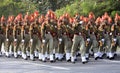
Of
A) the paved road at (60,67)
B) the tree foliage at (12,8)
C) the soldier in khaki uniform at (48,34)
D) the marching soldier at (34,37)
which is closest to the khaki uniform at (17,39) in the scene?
the marching soldier at (34,37)

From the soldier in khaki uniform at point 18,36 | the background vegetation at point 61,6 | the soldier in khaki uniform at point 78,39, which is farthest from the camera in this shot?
the background vegetation at point 61,6

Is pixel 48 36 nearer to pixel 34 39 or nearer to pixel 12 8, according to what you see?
pixel 34 39

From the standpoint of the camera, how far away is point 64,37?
18938 mm

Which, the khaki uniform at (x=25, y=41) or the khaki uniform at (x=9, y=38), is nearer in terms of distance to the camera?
the khaki uniform at (x=25, y=41)

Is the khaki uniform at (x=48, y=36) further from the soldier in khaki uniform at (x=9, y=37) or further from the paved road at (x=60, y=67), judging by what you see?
the soldier in khaki uniform at (x=9, y=37)

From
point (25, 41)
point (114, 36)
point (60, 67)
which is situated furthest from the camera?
point (25, 41)

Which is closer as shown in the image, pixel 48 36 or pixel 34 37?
pixel 48 36

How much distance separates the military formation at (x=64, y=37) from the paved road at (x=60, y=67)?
468 millimetres

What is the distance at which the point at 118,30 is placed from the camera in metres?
19.0

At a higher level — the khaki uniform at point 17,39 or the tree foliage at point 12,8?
the tree foliage at point 12,8

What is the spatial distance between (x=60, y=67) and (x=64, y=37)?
2.57 metres

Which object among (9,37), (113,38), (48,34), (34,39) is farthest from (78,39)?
(9,37)

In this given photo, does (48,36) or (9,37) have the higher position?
(9,37)

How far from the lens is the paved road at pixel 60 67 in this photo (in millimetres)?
15741
